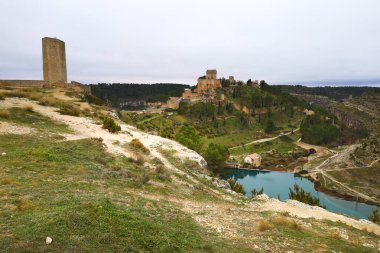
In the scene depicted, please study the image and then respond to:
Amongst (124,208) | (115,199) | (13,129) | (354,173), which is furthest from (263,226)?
(354,173)

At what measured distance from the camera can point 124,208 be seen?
1261cm

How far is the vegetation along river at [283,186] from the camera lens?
2266 inches

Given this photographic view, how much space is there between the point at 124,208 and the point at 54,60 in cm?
4342

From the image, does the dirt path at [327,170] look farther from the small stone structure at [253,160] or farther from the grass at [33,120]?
the grass at [33,120]

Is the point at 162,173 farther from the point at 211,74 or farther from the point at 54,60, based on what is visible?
the point at 211,74

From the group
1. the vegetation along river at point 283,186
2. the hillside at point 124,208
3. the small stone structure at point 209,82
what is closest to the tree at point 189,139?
the vegetation along river at point 283,186

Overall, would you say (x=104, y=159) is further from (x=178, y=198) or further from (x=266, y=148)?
(x=266, y=148)

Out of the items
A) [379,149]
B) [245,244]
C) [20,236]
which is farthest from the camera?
[379,149]

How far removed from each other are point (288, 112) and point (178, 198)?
143 meters

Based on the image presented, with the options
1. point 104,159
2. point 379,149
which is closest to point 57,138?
point 104,159

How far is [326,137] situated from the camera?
124062 mm

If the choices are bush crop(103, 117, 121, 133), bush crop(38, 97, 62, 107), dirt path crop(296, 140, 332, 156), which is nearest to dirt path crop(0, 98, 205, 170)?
bush crop(103, 117, 121, 133)

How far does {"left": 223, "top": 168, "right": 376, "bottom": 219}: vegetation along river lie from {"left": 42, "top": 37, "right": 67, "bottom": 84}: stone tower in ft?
124

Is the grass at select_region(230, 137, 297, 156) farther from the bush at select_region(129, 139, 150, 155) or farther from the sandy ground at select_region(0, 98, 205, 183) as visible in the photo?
the bush at select_region(129, 139, 150, 155)
